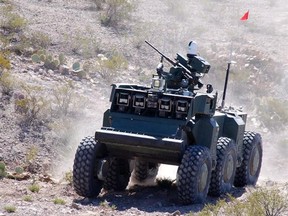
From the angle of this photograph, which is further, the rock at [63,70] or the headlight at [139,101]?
the rock at [63,70]

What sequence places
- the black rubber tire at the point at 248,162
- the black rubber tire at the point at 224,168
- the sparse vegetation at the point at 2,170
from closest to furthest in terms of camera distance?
the black rubber tire at the point at 224,168 < the sparse vegetation at the point at 2,170 < the black rubber tire at the point at 248,162

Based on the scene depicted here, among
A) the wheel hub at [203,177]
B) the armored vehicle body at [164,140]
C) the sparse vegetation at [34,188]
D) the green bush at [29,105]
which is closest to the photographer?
the armored vehicle body at [164,140]

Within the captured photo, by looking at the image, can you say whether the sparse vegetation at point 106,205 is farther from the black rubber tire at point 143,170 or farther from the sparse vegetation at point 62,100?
the sparse vegetation at point 62,100

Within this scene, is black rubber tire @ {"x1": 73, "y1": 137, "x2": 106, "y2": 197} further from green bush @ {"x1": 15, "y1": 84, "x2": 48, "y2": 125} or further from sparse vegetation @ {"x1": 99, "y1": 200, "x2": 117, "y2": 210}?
green bush @ {"x1": 15, "y1": 84, "x2": 48, "y2": 125}

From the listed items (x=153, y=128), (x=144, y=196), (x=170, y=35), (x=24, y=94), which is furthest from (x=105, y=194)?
(x=170, y=35)

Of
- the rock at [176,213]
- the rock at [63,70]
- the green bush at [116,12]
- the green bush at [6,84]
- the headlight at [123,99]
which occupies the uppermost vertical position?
the green bush at [116,12]

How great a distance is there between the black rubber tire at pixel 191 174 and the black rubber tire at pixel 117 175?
5.46 feet

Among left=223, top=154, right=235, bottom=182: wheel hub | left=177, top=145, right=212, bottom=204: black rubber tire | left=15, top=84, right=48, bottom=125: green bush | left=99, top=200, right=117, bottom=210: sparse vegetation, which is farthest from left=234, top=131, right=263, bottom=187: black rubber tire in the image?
left=15, top=84, right=48, bottom=125: green bush

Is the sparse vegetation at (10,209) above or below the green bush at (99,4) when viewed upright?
below

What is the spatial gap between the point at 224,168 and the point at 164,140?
1989 millimetres

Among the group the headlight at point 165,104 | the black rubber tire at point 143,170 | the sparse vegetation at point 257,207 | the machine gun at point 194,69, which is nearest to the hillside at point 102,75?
the black rubber tire at point 143,170

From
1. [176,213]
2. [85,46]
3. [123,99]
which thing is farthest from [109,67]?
[176,213]

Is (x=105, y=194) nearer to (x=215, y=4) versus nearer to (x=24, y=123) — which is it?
(x=24, y=123)

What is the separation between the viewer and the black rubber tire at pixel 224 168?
14555 millimetres
